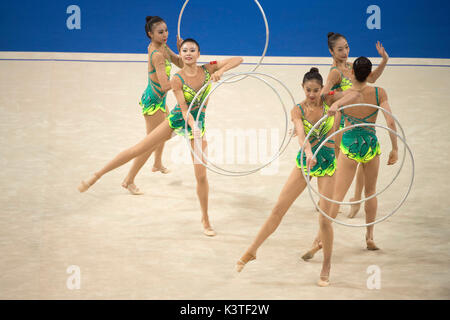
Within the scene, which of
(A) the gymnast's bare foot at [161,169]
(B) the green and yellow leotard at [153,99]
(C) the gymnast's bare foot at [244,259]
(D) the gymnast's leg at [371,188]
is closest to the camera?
(C) the gymnast's bare foot at [244,259]

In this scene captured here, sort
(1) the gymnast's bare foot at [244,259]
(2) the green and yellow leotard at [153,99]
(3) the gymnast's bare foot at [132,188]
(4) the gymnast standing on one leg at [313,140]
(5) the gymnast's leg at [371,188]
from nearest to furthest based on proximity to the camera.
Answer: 1. (4) the gymnast standing on one leg at [313,140]
2. (1) the gymnast's bare foot at [244,259]
3. (5) the gymnast's leg at [371,188]
4. (2) the green and yellow leotard at [153,99]
5. (3) the gymnast's bare foot at [132,188]

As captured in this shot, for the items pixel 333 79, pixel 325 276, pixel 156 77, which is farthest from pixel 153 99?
pixel 325 276

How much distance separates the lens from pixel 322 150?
4.60m

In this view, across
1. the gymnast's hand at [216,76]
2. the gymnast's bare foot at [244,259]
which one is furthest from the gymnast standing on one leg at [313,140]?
the gymnast's hand at [216,76]

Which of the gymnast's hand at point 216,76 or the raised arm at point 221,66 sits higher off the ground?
the raised arm at point 221,66

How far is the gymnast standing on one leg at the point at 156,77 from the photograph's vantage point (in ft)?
19.0

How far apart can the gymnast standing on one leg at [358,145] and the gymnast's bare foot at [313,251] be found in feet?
1.30

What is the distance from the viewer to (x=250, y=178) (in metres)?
6.81

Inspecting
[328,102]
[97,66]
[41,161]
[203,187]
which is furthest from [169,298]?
[97,66]

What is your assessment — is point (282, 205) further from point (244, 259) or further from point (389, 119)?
point (389, 119)

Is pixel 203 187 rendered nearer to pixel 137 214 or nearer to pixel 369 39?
pixel 137 214

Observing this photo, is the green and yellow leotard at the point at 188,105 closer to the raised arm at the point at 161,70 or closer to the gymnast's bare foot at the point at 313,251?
the raised arm at the point at 161,70

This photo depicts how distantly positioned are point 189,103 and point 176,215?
1.18 meters
